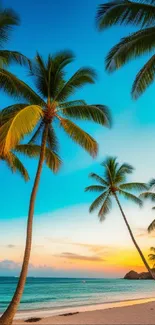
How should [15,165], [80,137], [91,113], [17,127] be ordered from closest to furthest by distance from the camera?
[17,127], [91,113], [80,137], [15,165]

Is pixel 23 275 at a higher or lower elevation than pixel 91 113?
lower

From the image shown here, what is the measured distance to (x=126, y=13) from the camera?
9.88 m

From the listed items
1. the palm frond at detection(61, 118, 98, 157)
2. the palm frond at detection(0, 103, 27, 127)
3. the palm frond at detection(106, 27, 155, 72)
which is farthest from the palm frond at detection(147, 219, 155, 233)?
the palm frond at detection(106, 27, 155, 72)

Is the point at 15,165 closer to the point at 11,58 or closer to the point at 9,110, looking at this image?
the point at 9,110

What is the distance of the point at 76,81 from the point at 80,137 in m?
2.31

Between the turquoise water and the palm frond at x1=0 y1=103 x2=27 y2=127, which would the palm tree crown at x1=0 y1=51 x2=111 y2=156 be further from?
the turquoise water

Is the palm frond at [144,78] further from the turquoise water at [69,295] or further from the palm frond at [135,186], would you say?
the turquoise water at [69,295]

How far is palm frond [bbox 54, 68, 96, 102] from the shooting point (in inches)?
510

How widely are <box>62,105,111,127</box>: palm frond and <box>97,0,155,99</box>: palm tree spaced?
2476 mm

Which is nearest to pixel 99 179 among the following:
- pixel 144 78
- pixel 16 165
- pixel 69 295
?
pixel 16 165

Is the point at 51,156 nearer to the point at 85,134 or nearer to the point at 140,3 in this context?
the point at 85,134

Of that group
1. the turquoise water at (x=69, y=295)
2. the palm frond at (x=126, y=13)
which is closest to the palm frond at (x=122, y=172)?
the turquoise water at (x=69, y=295)

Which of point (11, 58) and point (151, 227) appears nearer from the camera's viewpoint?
point (11, 58)

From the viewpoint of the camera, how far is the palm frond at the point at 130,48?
10.0 metres
